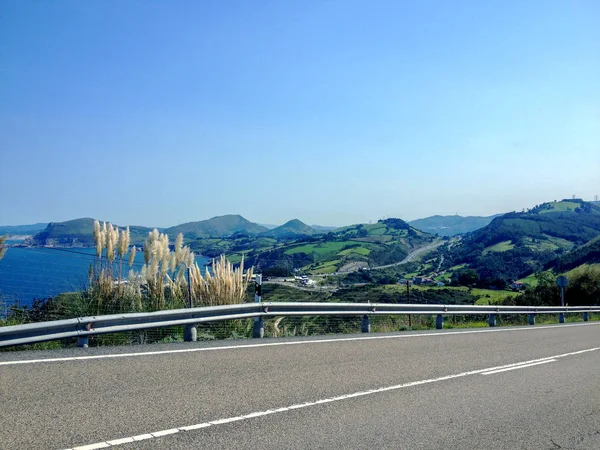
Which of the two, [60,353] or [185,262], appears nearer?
[60,353]

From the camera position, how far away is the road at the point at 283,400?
4.93 metres

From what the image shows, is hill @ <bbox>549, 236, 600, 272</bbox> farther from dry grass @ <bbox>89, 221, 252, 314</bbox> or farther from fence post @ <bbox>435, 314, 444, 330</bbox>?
dry grass @ <bbox>89, 221, 252, 314</bbox>

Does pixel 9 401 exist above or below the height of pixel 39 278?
below

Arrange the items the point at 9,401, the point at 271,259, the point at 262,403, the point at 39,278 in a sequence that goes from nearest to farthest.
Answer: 1. the point at 9,401
2. the point at 262,403
3. the point at 39,278
4. the point at 271,259

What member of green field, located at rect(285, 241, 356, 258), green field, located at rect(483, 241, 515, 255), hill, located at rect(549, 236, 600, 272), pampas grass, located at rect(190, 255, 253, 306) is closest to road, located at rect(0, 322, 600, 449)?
pampas grass, located at rect(190, 255, 253, 306)

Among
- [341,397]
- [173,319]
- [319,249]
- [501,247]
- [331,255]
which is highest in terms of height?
[319,249]

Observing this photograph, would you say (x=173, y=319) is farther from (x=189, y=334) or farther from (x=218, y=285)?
(x=218, y=285)

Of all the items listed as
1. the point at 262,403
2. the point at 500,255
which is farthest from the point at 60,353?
the point at 500,255

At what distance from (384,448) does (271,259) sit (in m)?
99.8

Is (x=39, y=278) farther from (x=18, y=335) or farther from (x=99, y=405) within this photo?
(x=99, y=405)

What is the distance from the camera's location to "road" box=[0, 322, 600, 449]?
4.93 meters

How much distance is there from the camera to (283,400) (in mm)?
6234

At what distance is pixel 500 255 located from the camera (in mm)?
160500

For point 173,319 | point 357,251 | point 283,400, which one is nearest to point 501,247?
point 357,251
